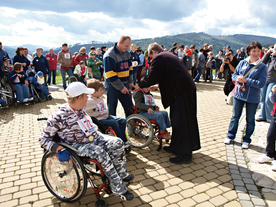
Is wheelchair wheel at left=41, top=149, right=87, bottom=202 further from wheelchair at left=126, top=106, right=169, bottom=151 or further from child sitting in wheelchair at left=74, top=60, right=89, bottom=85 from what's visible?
child sitting in wheelchair at left=74, top=60, right=89, bottom=85

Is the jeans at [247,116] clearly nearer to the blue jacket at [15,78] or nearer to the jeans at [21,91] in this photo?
the jeans at [21,91]

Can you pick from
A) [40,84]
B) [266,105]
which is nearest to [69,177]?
[266,105]

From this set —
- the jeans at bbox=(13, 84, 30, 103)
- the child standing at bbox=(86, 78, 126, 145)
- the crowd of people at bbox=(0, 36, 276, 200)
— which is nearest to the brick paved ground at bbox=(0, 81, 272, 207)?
the crowd of people at bbox=(0, 36, 276, 200)

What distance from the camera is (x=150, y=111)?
165 inches

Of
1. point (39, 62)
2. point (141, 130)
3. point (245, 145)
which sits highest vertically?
point (39, 62)

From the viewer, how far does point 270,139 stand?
3664 mm

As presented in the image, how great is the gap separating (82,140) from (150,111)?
173cm

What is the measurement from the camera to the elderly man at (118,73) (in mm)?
4129

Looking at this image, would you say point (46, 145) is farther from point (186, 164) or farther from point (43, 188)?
point (186, 164)

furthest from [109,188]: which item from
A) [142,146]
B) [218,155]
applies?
[218,155]

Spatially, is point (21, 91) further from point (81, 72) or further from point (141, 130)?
point (141, 130)

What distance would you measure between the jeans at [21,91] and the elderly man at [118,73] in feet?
16.6

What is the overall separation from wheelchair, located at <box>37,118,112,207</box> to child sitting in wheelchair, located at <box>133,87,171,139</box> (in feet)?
5.83

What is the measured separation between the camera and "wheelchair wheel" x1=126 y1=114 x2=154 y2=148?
13.4ft
